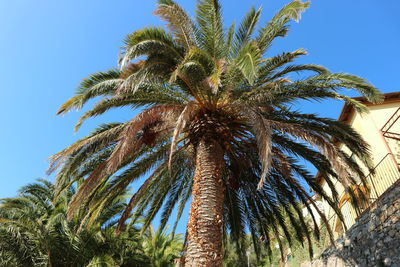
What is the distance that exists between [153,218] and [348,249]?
26.2ft

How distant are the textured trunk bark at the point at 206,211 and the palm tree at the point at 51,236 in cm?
760

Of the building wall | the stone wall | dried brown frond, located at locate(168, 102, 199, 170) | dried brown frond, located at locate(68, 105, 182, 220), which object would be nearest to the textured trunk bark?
dried brown frond, located at locate(168, 102, 199, 170)

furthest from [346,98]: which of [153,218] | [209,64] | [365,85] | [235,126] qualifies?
[153,218]

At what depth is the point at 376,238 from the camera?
1015 cm

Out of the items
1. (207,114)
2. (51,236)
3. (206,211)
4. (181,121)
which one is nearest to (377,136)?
(207,114)

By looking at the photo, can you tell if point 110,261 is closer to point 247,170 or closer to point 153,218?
point 153,218

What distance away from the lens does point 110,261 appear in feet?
44.2

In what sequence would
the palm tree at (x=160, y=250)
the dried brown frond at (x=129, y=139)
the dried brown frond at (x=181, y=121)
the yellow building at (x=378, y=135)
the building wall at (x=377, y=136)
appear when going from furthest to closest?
the palm tree at (x=160, y=250) → the building wall at (x=377, y=136) → the yellow building at (x=378, y=135) → the dried brown frond at (x=129, y=139) → the dried brown frond at (x=181, y=121)

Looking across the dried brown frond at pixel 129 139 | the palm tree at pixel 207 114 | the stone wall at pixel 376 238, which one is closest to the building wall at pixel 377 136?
the stone wall at pixel 376 238

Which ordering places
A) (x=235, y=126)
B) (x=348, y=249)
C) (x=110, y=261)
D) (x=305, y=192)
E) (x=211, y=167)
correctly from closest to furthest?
(x=211, y=167)
(x=235, y=126)
(x=305, y=192)
(x=348, y=249)
(x=110, y=261)

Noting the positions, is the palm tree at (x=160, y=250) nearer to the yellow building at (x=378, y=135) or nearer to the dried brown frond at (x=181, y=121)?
the yellow building at (x=378, y=135)

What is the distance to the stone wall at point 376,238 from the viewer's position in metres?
9.23

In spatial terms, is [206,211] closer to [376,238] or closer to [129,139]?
[129,139]

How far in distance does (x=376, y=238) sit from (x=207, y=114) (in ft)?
24.8
